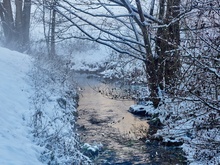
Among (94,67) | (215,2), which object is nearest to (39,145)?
(215,2)

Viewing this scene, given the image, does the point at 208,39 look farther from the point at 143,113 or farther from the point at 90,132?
the point at 143,113

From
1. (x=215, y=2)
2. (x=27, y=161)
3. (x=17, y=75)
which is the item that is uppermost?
(x=215, y=2)

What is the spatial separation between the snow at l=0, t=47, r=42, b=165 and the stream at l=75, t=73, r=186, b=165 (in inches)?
85.9

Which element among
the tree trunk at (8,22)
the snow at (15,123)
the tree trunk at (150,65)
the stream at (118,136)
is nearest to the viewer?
the snow at (15,123)

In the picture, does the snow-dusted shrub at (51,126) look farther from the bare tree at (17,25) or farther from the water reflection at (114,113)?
the bare tree at (17,25)

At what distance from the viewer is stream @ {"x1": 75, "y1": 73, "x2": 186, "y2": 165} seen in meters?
9.10

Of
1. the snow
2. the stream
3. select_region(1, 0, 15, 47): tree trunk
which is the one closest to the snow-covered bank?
the snow

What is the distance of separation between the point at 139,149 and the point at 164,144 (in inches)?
30.3

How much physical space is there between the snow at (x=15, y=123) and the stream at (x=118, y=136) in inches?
Result: 85.9

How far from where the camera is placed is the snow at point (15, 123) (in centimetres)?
552

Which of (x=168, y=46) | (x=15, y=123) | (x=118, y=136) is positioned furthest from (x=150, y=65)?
(x=15, y=123)

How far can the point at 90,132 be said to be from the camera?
11.7 metres

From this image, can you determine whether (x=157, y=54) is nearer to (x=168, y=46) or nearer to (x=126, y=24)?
(x=168, y=46)

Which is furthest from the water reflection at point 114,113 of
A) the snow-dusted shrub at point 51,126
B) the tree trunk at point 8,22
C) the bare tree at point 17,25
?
the tree trunk at point 8,22
